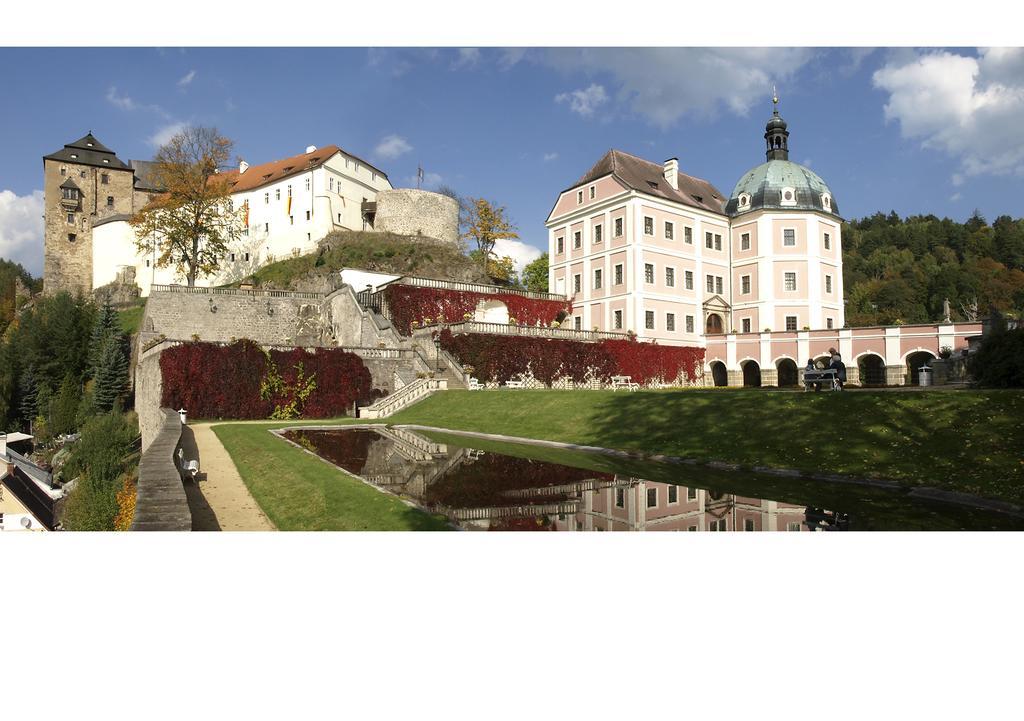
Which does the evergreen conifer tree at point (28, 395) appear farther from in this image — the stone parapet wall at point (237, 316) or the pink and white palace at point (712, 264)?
the pink and white palace at point (712, 264)

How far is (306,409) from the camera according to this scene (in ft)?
92.5

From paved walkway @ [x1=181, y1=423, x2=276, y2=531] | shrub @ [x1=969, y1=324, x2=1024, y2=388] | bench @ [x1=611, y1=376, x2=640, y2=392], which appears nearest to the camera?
paved walkway @ [x1=181, y1=423, x2=276, y2=531]

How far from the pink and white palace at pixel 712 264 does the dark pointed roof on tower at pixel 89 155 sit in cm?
5668

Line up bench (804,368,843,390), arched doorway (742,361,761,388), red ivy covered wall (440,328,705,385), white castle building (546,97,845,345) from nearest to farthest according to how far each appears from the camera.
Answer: bench (804,368,843,390) < red ivy covered wall (440,328,705,385) < white castle building (546,97,845,345) < arched doorway (742,361,761,388)

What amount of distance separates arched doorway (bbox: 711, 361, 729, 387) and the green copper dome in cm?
1126

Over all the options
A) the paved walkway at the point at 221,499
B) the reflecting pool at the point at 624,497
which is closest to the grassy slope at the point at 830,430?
the reflecting pool at the point at 624,497

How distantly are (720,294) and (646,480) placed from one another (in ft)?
120

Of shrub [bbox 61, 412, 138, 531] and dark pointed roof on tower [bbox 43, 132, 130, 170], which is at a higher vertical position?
dark pointed roof on tower [bbox 43, 132, 130, 170]

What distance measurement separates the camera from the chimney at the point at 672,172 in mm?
46156

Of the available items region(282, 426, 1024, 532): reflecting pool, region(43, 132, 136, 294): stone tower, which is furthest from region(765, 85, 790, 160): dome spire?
region(43, 132, 136, 294): stone tower

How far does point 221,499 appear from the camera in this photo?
10258 mm

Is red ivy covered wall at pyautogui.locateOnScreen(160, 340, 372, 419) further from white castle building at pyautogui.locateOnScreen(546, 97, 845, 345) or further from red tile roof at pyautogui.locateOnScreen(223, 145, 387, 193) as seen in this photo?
red tile roof at pyautogui.locateOnScreen(223, 145, 387, 193)

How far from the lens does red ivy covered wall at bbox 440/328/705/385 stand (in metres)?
31.5
